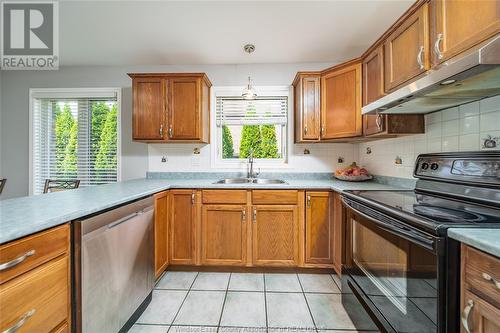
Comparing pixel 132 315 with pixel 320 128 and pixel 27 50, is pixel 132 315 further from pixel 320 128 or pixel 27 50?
pixel 27 50

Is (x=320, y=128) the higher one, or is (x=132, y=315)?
(x=320, y=128)

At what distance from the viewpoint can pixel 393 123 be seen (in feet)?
5.80

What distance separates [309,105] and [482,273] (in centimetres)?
207

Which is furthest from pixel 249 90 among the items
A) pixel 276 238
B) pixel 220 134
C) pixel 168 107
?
pixel 276 238

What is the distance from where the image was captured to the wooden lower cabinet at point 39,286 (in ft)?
2.51

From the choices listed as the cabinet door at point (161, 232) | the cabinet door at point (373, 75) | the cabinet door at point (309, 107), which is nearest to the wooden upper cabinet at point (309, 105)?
the cabinet door at point (309, 107)

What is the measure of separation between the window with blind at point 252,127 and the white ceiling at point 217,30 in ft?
1.74

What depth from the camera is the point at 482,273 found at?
2.27 ft

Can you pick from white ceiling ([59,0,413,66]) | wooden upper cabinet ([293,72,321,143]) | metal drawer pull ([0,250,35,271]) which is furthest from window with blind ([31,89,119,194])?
wooden upper cabinet ([293,72,321,143])

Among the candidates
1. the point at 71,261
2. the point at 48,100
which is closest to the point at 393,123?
the point at 71,261

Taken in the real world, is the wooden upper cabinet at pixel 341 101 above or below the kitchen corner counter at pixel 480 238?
above

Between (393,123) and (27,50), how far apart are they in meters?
3.93

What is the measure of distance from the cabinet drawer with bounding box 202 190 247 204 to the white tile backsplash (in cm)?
149

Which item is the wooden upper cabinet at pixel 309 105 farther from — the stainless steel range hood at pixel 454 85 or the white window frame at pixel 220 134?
the stainless steel range hood at pixel 454 85
